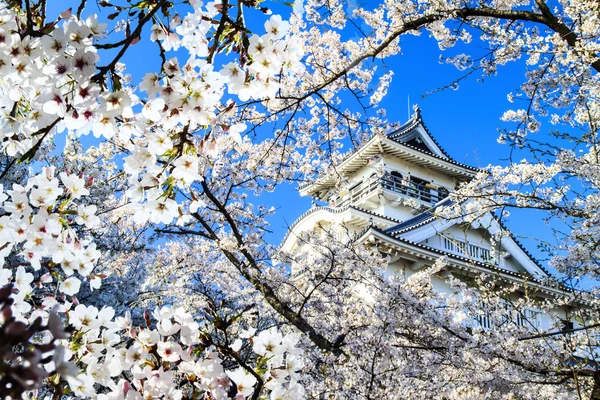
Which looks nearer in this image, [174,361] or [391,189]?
[174,361]

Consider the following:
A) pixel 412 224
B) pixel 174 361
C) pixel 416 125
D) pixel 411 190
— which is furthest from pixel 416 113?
pixel 174 361

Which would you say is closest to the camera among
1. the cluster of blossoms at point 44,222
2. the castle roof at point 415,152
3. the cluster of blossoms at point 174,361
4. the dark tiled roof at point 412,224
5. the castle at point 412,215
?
the cluster of blossoms at point 44,222

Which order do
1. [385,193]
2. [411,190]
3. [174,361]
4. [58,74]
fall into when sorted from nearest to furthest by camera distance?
[58,74] → [174,361] → [385,193] → [411,190]

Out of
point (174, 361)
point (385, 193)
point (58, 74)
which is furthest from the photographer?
point (385, 193)

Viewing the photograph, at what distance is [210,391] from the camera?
2.07 m

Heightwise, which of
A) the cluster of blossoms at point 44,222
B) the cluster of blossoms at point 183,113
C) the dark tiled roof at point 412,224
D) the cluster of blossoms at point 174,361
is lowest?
the cluster of blossoms at point 174,361

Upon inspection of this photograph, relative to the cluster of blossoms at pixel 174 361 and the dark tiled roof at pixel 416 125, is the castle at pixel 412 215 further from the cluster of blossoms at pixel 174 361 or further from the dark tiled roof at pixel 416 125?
the cluster of blossoms at pixel 174 361

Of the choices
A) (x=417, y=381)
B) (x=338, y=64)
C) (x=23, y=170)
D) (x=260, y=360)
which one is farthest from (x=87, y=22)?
(x=23, y=170)

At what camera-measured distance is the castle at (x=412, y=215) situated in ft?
48.6

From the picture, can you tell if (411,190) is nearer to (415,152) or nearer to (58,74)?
A: (415,152)

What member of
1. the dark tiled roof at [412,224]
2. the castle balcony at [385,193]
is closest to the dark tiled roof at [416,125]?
the castle balcony at [385,193]

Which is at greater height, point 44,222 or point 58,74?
point 58,74

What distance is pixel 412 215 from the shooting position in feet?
69.7

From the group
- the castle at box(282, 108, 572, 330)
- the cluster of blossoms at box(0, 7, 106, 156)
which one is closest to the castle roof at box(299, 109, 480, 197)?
the castle at box(282, 108, 572, 330)
